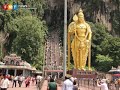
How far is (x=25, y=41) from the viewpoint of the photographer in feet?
178

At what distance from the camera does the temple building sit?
170 feet

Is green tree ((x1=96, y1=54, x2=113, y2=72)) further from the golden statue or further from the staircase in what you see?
the golden statue

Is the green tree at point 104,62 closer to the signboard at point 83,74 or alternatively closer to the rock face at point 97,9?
the rock face at point 97,9

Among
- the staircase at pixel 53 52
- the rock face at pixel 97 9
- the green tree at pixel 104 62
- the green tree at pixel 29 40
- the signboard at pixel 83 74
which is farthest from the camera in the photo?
the rock face at pixel 97 9

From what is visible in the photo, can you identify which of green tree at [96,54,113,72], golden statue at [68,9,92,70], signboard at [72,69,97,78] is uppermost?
golden statue at [68,9,92,70]

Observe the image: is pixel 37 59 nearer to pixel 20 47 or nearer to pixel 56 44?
pixel 20 47

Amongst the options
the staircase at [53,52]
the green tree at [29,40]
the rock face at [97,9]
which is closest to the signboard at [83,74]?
the green tree at [29,40]

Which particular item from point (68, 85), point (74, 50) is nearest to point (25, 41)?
point (74, 50)

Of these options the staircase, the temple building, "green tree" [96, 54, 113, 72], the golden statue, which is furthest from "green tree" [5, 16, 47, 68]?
the golden statue

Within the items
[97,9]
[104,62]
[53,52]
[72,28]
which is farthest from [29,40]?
[72,28]

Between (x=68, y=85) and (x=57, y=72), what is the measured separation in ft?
158

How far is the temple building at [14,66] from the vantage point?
170ft

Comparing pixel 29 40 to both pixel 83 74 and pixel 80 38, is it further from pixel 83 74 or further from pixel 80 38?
pixel 83 74

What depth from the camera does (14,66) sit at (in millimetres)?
53562
